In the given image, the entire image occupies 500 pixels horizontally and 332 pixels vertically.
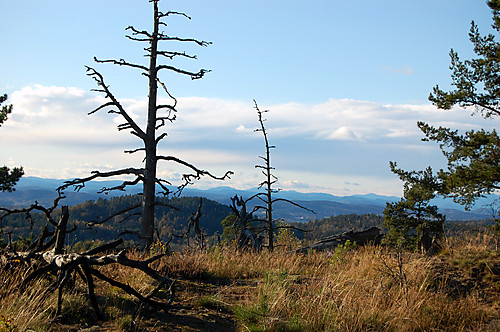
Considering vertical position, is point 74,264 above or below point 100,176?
below

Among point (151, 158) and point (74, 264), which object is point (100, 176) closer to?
point (151, 158)

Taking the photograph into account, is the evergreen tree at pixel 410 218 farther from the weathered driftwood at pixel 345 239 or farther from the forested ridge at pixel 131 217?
the forested ridge at pixel 131 217

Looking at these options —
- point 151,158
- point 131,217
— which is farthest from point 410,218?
point 131,217

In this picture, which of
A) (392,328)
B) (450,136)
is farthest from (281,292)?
(450,136)

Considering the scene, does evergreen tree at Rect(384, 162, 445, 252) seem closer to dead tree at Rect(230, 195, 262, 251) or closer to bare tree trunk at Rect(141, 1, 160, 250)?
dead tree at Rect(230, 195, 262, 251)

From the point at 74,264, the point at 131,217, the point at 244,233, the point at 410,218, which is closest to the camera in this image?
the point at 74,264

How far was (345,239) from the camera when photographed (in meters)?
16.6

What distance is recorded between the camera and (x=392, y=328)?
5.58 meters

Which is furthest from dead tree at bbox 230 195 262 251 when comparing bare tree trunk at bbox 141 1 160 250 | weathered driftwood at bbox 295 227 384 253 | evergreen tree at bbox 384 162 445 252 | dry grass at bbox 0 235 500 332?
evergreen tree at bbox 384 162 445 252

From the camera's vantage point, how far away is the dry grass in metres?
5.16

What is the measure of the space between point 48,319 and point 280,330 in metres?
2.96

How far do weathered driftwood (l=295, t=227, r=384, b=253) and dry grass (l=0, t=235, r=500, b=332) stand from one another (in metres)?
7.20

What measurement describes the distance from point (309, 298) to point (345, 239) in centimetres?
1100

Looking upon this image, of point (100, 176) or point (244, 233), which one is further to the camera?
point (244, 233)
